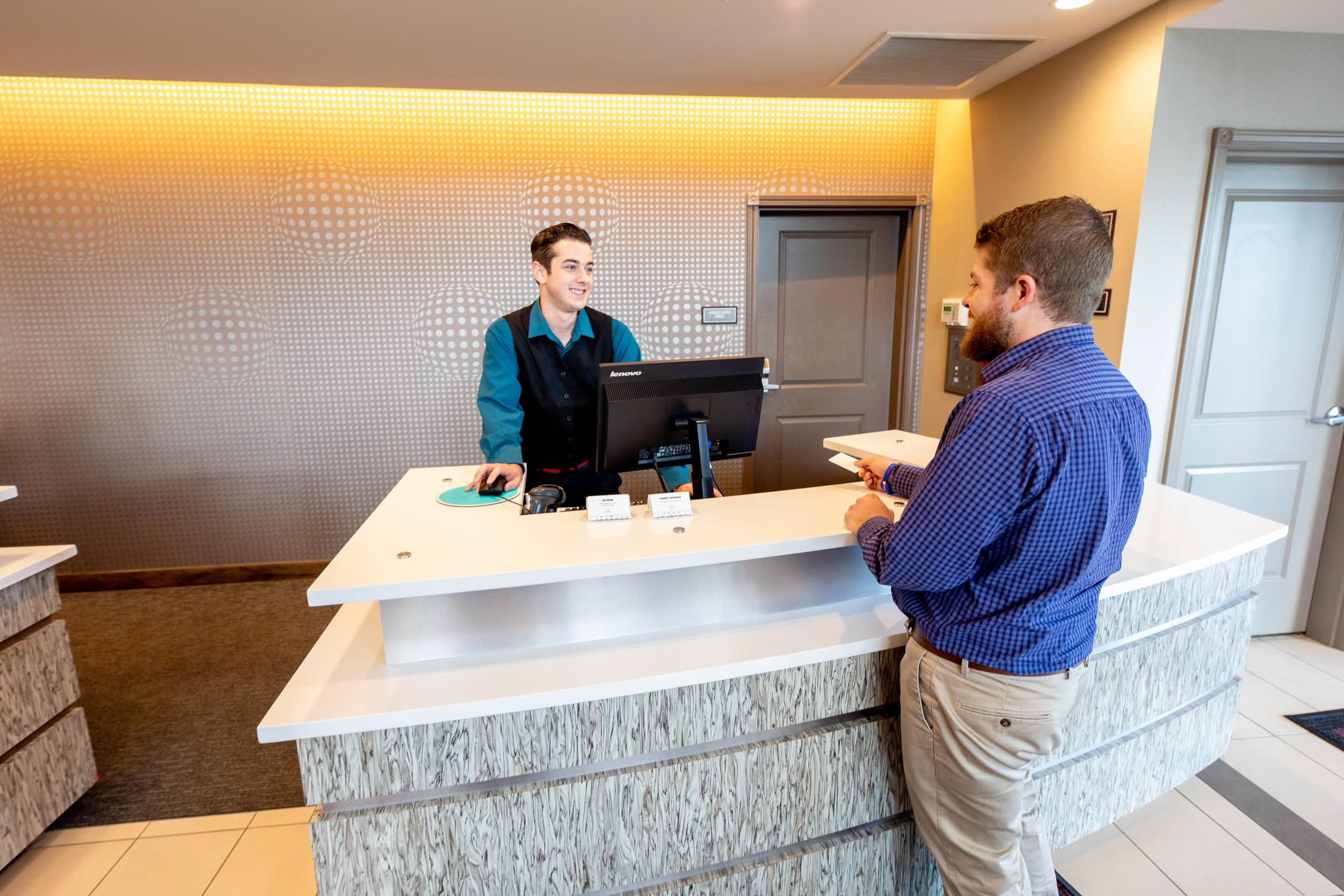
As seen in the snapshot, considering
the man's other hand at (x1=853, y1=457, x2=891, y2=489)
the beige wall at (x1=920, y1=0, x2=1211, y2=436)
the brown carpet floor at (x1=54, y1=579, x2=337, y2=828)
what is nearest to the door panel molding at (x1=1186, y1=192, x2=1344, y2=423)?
the beige wall at (x1=920, y1=0, x2=1211, y2=436)

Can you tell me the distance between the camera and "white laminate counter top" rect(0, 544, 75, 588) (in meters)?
1.99

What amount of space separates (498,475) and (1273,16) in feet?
10.9

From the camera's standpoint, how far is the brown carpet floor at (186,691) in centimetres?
244

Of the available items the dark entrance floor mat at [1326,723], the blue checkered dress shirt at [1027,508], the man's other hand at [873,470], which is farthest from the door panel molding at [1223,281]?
the blue checkered dress shirt at [1027,508]

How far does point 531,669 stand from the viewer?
144 cm

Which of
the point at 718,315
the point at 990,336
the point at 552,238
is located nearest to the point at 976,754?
the point at 990,336

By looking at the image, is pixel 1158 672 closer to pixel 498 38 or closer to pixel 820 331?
pixel 820 331

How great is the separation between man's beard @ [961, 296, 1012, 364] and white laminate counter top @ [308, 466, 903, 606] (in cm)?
51

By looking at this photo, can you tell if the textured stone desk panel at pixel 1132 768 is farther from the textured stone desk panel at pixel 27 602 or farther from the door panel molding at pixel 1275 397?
the textured stone desk panel at pixel 27 602

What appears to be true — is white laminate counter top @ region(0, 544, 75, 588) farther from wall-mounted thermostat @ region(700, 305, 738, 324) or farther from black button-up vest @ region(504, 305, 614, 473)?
wall-mounted thermostat @ region(700, 305, 738, 324)

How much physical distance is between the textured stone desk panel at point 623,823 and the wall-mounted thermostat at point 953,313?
296 cm

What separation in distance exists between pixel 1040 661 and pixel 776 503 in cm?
73

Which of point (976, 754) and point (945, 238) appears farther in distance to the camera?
point (945, 238)

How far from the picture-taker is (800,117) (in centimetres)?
415
